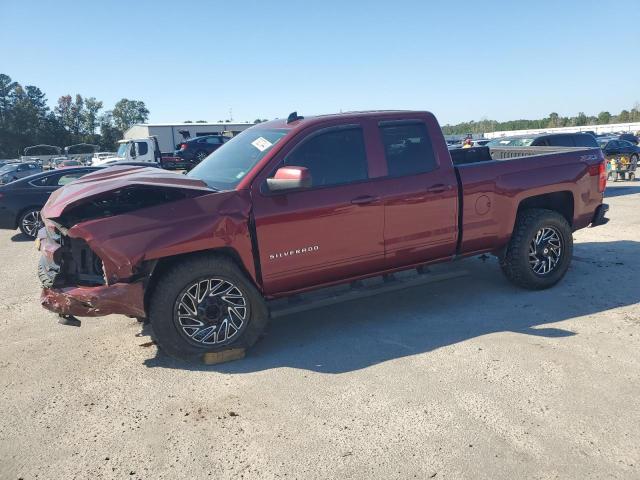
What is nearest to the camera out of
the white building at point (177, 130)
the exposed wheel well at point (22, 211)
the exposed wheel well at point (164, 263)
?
the exposed wheel well at point (164, 263)

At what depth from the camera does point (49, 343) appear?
466cm

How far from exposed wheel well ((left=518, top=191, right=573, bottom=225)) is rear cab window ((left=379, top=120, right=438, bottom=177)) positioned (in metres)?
1.46

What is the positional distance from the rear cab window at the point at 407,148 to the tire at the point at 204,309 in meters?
1.79

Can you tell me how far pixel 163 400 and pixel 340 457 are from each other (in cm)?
148

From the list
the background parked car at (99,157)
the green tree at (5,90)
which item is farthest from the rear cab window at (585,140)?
the green tree at (5,90)

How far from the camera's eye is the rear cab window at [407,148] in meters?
4.58

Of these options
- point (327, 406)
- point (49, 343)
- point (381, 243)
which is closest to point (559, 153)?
point (381, 243)

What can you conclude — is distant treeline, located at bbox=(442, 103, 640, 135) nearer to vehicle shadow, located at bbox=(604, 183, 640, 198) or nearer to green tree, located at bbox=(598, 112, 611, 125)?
green tree, located at bbox=(598, 112, 611, 125)

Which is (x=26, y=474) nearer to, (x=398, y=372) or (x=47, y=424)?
(x=47, y=424)

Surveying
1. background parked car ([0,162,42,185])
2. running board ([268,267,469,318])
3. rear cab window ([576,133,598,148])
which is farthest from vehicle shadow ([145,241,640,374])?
background parked car ([0,162,42,185])

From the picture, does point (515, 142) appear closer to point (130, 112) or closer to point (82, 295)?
point (82, 295)

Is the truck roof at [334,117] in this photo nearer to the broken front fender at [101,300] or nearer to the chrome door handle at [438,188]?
the chrome door handle at [438,188]

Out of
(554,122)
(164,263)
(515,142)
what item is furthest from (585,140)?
(554,122)

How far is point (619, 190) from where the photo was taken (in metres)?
14.5
